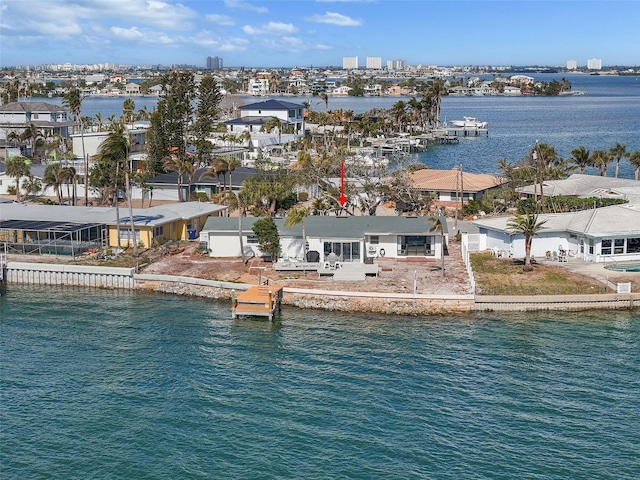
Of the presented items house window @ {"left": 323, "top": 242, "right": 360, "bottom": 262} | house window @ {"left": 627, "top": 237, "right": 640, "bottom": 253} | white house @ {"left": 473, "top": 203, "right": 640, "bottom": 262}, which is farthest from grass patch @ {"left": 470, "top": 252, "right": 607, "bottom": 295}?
house window @ {"left": 323, "top": 242, "right": 360, "bottom": 262}

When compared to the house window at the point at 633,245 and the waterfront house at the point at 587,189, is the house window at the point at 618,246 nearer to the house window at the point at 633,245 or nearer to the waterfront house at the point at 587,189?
the house window at the point at 633,245

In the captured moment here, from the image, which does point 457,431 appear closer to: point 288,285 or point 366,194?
point 288,285

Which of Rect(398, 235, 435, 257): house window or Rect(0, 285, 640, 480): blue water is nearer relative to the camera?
Rect(0, 285, 640, 480): blue water

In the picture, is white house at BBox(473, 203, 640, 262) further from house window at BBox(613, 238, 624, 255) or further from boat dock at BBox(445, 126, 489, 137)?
boat dock at BBox(445, 126, 489, 137)

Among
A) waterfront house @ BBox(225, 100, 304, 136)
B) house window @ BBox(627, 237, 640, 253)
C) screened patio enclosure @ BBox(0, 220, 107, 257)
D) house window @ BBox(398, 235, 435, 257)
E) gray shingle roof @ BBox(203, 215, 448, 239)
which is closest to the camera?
house window @ BBox(627, 237, 640, 253)

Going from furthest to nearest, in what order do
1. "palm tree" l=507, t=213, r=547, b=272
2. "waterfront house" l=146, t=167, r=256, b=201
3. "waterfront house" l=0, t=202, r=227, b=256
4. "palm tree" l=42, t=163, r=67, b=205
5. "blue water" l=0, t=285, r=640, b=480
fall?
"waterfront house" l=146, t=167, r=256, b=201 < "palm tree" l=42, t=163, r=67, b=205 < "waterfront house" l=0, t=202, r=227, b=256 < "palm tree" l=507, t=213, r=547, b=272 < "blue water" l=0, t=285, r=640, b=480

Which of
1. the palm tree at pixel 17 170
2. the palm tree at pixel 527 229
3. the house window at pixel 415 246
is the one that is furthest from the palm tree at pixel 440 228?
the palm tree at pixel 17 170
